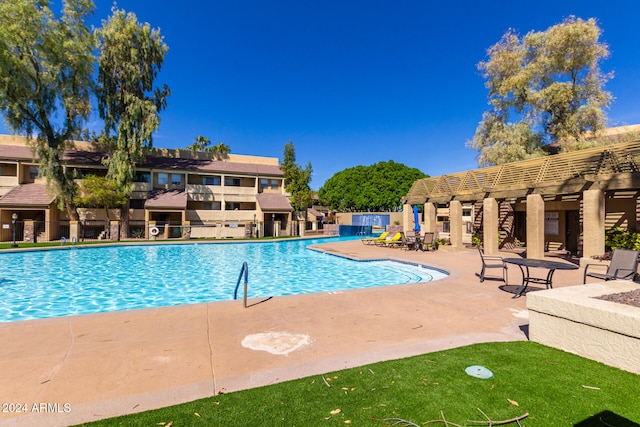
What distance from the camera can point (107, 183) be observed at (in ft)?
90.1

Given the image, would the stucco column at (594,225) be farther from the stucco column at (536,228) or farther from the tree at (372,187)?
the tree at (372,187)

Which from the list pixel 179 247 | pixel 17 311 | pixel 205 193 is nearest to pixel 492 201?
pixel 17 311

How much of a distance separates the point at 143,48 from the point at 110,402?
115 ft

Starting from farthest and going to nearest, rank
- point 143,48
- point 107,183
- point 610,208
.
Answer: point 143,48
point 107,183
point 610,208

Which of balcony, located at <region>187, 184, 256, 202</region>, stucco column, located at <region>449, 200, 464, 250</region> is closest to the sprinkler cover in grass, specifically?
stucco column, located at <region>449, 200, 464, 250</region>

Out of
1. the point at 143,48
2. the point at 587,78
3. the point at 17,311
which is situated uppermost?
the point at 143,48

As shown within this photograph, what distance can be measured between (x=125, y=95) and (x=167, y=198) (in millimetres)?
10051

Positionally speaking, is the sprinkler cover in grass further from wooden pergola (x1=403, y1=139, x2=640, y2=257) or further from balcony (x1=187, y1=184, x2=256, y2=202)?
balcony (x1=187, y1=184, x2=256, y2=202)

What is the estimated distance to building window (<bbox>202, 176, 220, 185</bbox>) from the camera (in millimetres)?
35525

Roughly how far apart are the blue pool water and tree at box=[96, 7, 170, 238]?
463 inches

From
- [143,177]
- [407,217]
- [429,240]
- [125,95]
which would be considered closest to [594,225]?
[429,240]

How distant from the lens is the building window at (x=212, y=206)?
1375 inches

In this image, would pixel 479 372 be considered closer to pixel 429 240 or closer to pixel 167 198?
pixel 429 240

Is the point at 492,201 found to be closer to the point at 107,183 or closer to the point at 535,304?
the point at 535,304
